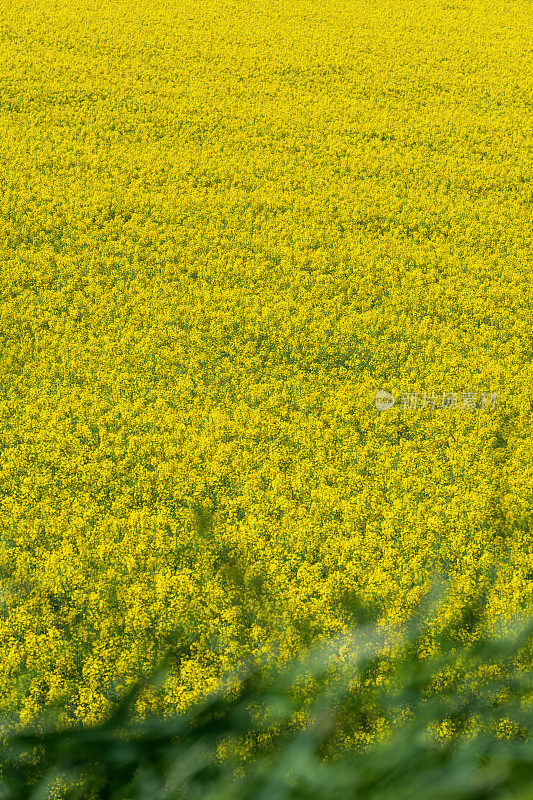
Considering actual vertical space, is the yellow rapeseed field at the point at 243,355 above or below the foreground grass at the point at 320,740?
above

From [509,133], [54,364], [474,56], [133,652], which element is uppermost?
[474,56]

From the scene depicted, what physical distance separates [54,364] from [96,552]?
8.07ft

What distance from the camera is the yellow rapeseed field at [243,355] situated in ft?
15.1

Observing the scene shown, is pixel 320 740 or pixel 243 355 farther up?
pixel 243 355

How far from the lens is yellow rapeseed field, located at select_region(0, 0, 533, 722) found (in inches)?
181

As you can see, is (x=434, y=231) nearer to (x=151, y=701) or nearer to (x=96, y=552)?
(x=96, y=552)

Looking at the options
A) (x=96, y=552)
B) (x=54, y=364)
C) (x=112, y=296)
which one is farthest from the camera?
(x=112, y=296)

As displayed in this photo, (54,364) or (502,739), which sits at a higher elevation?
(54,364)

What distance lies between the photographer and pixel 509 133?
445 inches

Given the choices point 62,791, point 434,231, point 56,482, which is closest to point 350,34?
point 434,231

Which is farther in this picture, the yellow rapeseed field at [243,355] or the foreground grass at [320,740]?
the yellow rapeseed field at [243,355]

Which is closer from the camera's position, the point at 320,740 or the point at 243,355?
the point at 320,740

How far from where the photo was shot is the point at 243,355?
672 cm

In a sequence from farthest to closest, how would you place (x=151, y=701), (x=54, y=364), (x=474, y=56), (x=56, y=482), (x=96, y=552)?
(x=474, y=56) → (x=54, y=364) → (x=56, y=482) → (x=96, y=552) → (x=151, y=701)
